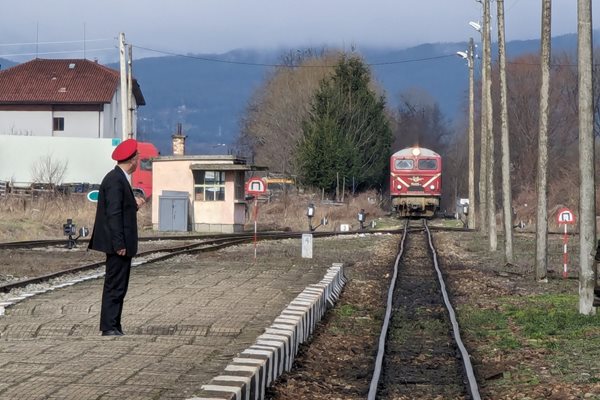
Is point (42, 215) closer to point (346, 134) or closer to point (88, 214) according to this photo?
point (88, 214)

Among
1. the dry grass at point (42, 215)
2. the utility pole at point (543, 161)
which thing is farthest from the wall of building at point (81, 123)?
the utility pole at point (543, 161)

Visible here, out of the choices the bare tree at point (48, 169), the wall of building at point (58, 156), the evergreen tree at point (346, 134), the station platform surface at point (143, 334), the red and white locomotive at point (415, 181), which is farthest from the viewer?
the evergreen tree at point (346, 134)

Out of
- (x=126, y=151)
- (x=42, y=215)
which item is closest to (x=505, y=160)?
(x=126, y=151)

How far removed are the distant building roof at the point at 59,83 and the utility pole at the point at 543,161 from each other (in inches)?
2417

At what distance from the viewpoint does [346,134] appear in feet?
233

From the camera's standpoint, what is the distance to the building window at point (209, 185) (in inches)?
1703

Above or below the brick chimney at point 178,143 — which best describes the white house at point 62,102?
above

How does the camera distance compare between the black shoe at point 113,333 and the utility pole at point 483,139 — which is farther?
the utility pole at point 483,139

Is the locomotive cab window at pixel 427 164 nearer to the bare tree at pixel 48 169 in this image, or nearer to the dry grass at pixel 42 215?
the dry grass at pixel 42 215

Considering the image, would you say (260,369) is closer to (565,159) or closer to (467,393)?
(467,393)

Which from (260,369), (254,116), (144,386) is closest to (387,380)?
(260,369)

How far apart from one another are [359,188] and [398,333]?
59.3m

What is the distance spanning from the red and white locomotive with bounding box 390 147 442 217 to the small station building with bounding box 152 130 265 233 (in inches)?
609

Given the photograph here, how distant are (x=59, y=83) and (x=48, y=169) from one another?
77.3ft
